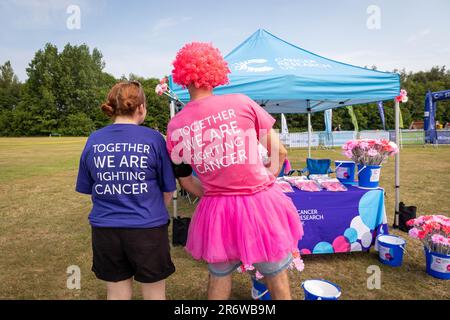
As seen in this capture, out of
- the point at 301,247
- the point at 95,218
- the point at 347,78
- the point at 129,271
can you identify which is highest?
the point at 347,78

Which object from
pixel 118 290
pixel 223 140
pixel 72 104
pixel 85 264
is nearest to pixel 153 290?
pixel 118 290

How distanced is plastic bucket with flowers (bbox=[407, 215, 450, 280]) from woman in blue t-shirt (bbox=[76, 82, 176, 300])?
8.95 ft

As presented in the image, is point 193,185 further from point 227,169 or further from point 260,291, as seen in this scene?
point 260,291

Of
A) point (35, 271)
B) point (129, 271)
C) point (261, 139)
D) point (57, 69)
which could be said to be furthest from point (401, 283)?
point (57, 69)

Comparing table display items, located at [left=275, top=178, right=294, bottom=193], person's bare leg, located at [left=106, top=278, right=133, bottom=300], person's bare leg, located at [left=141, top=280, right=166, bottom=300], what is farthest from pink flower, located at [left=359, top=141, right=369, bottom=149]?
person's bare leg, located at [left=106, top=278, right=133, bottom=300]

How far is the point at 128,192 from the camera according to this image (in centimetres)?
155

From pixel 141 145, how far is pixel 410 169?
35.6 ft

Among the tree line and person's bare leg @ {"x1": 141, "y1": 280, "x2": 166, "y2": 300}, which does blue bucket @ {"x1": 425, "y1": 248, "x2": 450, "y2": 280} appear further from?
the tree line

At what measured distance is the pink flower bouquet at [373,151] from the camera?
342cm

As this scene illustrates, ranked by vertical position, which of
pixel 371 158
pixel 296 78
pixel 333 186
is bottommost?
pixel 333 186

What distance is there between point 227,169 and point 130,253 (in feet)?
2.30

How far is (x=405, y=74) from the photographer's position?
55250 millimetres
